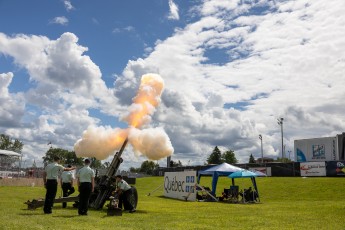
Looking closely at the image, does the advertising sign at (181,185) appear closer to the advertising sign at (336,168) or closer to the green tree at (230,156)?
the advertising sign at (336,168)

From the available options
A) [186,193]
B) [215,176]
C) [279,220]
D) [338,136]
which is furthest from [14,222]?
[338,136]

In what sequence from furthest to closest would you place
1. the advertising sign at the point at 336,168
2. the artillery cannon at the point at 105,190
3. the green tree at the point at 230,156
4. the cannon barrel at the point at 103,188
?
the green tree at the point at 230,156 < the advertising sign at the point at 336,168 < the cannon barrel at the point at 103,188 < the artillery cannon at the point at 105,190

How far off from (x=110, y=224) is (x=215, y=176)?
2054cm

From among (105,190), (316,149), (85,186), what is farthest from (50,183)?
(316,149)

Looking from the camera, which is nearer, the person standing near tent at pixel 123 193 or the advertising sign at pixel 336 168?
the person standing near tent at pixel 123 193

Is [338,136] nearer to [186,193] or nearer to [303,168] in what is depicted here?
[303,168]

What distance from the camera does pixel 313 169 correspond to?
5112cm

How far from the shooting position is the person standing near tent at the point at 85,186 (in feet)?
50.7

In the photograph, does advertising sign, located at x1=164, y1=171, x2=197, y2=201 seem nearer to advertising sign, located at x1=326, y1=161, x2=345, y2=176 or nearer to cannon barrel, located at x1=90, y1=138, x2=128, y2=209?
cannon barrel, located at x1=90, y1=138, x2=128, y2=209

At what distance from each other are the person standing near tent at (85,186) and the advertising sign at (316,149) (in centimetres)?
5034

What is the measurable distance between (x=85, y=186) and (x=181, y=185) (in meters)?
16.9

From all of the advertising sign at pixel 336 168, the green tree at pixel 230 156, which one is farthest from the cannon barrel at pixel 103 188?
the green tree at pixel 230 156

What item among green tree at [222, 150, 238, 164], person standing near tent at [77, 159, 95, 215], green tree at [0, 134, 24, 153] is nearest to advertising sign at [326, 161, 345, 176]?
person standing near tent at [77, 159, 95, 215]

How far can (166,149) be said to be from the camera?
22.1 meters
